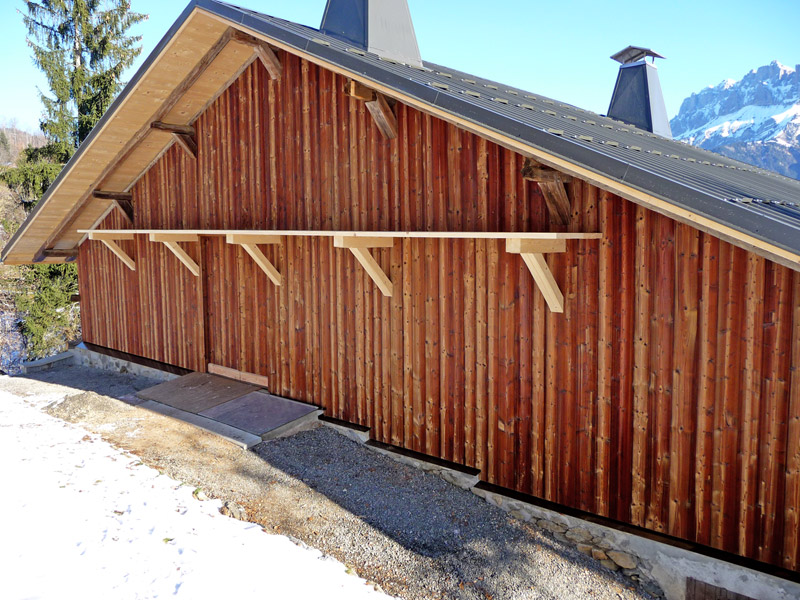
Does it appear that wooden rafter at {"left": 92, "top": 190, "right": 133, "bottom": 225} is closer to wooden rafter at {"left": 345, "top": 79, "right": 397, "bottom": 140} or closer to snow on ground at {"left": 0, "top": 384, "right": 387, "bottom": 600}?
snow on ground at {"left": 0, "top": 384, "right": 387, "bottom": 600}

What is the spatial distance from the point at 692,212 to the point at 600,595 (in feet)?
9.36

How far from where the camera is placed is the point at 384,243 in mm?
5875

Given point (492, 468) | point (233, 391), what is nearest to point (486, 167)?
point (492, 468)

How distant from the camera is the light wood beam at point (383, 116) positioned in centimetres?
566

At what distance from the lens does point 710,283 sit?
13.4 ft

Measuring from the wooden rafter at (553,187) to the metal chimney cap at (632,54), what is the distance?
8959 mm

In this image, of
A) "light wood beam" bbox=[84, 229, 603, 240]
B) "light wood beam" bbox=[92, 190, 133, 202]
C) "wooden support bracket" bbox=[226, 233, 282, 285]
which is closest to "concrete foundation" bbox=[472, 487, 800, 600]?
"light wood beam" bbox=[84, 229, 603, 240]

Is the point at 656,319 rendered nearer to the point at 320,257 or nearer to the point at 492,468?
the point at 492,468

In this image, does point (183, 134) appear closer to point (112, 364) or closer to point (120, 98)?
point (120, 98)

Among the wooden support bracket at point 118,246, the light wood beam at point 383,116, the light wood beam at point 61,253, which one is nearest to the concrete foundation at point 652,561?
the light wood beam at point 383,116

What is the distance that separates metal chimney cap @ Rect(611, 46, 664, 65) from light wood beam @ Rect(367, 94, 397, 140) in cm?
820

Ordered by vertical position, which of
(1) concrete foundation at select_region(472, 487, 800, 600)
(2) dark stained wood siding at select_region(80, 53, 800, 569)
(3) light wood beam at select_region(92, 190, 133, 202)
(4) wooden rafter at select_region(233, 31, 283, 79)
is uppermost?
(4) wooden rafter at select_region(233, 31, 283, 79)

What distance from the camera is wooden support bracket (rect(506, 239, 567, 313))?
439 centimetres

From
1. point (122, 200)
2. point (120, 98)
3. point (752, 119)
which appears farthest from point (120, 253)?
point (752, 119)
